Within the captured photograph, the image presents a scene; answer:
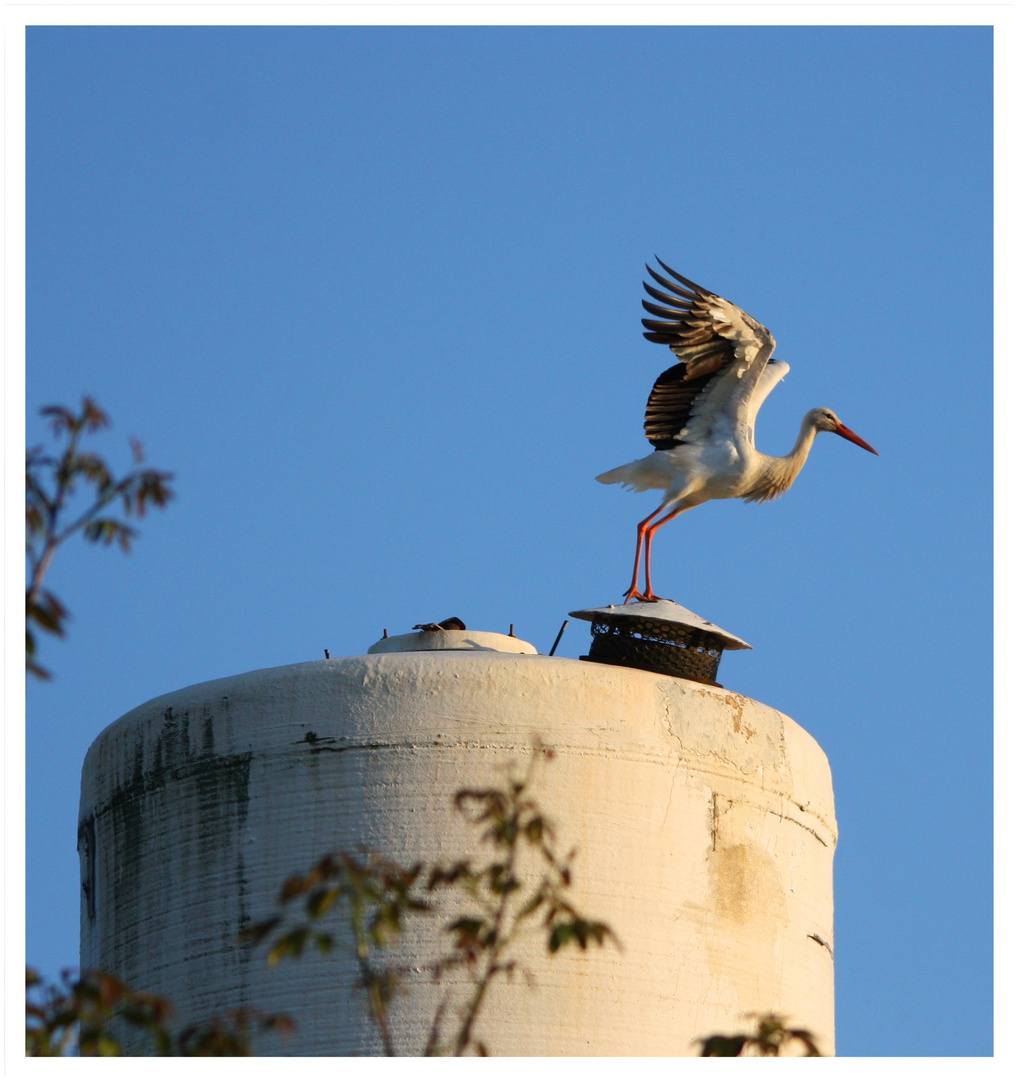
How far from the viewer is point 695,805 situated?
35.7 feet

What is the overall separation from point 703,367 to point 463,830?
4513mm

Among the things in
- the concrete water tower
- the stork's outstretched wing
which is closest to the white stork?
the stork's outstretched wing

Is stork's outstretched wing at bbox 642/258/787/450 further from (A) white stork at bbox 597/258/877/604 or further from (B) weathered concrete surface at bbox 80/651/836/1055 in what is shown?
(B) weathered concrete surface at bbox 80/651/836/1055

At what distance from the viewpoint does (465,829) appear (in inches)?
407

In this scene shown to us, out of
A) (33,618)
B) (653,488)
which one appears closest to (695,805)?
(653,488)

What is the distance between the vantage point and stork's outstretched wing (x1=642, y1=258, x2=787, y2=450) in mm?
13359

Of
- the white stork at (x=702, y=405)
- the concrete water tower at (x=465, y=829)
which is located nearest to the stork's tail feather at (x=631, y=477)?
the white stork at (x=702, y=405)

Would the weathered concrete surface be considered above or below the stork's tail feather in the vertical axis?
below

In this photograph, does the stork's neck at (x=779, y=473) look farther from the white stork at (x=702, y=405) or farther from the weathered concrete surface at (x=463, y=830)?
the weathered concrete surface at (x=463, y=830)

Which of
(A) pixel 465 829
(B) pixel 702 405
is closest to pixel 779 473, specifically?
(B) pixel 702 405

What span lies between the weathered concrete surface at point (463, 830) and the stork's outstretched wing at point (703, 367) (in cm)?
273

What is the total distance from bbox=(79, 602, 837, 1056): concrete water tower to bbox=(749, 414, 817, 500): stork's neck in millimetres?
2608

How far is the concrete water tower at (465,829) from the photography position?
33.6 ft

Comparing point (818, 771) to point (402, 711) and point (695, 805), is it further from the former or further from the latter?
point (402, 711)
